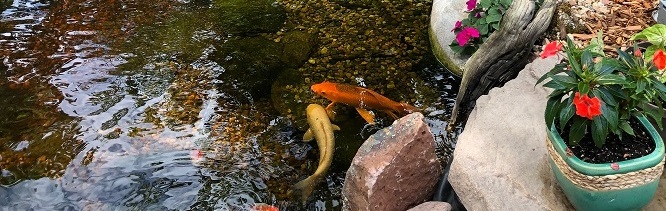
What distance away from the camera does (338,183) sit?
4.02m

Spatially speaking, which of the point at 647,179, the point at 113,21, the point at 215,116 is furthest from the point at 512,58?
the point at 113,21

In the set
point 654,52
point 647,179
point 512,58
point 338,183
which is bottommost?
point 338,183

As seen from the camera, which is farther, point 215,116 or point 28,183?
point 215,116

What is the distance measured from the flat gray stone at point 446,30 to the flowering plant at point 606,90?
8.10ft

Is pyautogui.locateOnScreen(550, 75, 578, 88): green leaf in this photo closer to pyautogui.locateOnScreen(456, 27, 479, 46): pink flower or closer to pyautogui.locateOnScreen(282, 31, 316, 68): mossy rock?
pyautogui.locateOnScreen(456, 27, 479, 46): pink flower

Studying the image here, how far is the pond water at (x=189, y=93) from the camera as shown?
404cm

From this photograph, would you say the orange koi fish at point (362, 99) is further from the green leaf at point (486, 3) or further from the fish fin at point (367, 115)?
the green leaf at point (486, 3)

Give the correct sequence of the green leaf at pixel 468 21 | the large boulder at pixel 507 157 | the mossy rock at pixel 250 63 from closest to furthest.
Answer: the large boulder at pixel 507 157 < the green leaf at pixel 468 21 < the mossy rock at pixel 250 63

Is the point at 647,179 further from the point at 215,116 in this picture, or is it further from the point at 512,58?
the point at 215,116

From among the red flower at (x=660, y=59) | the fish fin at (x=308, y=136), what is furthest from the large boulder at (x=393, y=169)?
the red flower at (x=660, y=59)

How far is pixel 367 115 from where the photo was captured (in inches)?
181

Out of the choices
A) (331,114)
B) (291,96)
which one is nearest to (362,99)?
(331,114)

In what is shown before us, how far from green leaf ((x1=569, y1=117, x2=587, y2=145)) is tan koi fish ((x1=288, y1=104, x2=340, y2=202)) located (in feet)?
6.03

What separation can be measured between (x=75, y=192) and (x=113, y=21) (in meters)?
2.65
